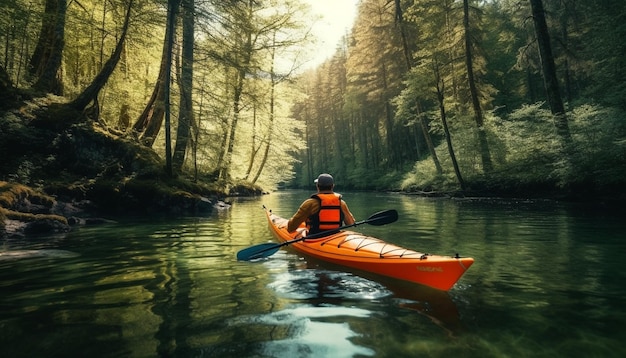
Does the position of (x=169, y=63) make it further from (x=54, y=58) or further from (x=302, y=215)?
(x=302, y=215)

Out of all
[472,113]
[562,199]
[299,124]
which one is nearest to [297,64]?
[299,124]

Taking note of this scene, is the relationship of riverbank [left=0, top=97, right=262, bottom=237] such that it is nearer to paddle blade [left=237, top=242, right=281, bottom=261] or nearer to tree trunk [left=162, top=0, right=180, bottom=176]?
tree trunk [left=162, top=0, right=180, bottom=176]

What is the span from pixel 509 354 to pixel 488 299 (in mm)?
1379

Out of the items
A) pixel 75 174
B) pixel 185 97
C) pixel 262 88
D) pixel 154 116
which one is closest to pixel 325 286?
pixel 75 174

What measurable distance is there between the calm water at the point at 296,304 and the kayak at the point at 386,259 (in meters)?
0.18

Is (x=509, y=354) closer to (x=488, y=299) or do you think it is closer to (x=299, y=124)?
(x=488, y=299)

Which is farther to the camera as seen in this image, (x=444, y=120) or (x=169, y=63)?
(x=444, y=120)

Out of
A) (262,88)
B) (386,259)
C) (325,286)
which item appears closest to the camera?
(325,286)

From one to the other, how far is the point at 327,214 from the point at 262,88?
1640 cm

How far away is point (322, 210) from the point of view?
6.32m

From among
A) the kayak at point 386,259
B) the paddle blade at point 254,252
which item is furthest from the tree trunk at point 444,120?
the paddle blade at point 254,252

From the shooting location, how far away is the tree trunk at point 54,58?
1248 centimetres

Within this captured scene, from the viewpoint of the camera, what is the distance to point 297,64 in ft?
77.7

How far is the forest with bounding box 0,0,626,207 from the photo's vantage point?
12.1 meters
